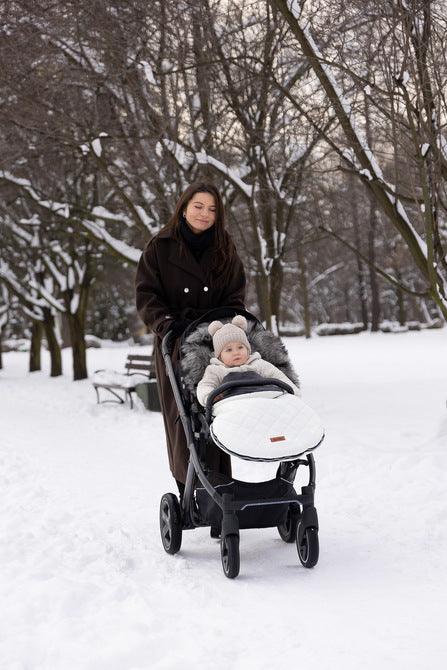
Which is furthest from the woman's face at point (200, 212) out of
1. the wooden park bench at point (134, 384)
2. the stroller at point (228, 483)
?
the wooden park bench at point (134, 384)

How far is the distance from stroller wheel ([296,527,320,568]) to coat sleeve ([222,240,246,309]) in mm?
1673

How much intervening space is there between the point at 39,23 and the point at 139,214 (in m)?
3.30

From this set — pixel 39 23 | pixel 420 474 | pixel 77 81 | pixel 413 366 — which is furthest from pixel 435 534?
pixel 413 366

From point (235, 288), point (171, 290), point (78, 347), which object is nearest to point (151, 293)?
point (171, 290)

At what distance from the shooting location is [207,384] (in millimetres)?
4312

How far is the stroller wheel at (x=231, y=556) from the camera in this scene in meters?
4.02

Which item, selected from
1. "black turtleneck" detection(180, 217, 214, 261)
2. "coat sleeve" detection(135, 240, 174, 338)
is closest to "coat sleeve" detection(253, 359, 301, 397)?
"coat sleeve" detection(135, 240, 174, 338)

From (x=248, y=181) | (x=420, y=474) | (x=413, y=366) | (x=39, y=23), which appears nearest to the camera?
(x=420, y=474)

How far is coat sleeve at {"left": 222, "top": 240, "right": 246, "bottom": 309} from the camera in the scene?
5148 millimetres

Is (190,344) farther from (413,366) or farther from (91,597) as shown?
(413,366)

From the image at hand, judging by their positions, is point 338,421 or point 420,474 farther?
point 338,421

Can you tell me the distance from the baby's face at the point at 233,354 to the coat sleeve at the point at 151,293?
0.59 m

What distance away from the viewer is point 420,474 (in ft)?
20.6

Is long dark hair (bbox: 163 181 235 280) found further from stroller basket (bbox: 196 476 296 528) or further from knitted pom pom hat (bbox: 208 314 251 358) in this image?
stroller basket (bbox: 196 476 296 528)
